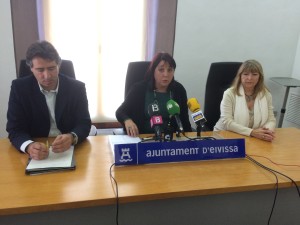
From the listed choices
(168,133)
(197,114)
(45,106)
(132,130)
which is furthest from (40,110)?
(197,114)

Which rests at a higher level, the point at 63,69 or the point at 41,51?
the point at 41,51

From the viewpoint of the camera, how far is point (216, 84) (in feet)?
7.10

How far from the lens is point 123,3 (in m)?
2.73

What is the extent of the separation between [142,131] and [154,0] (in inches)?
60.9

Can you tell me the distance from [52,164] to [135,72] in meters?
1.02

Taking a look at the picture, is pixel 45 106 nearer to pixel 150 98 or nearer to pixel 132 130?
pixel 132 130

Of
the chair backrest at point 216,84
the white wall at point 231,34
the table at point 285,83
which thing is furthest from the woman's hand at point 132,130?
the table at point 285,83

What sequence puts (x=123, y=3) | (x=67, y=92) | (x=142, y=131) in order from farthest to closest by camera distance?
(x=123, y=3) < (x=142, y=131) < (x=67, y=92)

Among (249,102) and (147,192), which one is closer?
(147,192)

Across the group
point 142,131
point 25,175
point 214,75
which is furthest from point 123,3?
point 25,175

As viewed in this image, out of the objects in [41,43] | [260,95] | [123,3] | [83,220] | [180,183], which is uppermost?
[123,3]

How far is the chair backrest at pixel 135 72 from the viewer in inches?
78.1

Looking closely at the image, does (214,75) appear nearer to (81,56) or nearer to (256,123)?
(256,123)

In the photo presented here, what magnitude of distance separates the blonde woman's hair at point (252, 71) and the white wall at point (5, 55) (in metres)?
2.10
